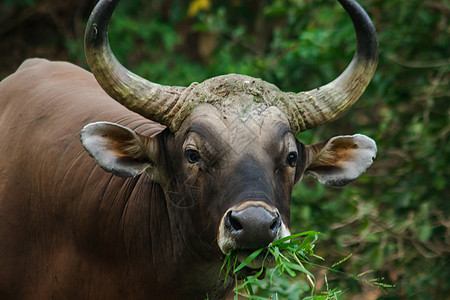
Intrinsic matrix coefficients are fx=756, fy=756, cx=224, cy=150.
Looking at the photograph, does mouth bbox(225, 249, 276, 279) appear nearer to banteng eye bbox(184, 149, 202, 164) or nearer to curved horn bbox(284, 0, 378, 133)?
banteng eye bbox(184, 149, 202, 164)

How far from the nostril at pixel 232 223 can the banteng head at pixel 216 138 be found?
0.08 feet

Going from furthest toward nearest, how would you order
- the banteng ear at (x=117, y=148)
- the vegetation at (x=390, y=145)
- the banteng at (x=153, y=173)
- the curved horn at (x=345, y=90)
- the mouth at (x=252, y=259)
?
the vegetation at (x=390, y=145)
the curved horn at (x=345, y=90)
the banteng ear at (x=117, y=148)
the banteng at (x=153, y=173)
the mouth at (x=252, y=259)

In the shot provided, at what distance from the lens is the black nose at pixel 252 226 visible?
3695mm

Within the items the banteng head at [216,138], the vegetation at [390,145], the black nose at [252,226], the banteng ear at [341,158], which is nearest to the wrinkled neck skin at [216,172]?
the banteng head at [216,138]

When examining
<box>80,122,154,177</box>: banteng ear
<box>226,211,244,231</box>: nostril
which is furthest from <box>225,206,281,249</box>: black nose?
<box>80,122,154,177</box>: banteng ear

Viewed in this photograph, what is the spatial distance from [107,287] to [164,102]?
3.91ft

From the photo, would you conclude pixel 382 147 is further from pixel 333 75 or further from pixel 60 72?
pixel 60 72

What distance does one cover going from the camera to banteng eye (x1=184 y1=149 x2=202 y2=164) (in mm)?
4203

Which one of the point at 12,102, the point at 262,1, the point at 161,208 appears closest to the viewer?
the point at 161,208

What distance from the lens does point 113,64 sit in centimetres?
430

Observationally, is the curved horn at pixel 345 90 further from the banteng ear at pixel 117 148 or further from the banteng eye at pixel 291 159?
the banteng ear at pixel 117 148

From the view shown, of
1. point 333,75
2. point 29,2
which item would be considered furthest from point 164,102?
point 29,2

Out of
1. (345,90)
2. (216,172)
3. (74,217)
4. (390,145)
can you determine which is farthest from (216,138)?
(390,145)

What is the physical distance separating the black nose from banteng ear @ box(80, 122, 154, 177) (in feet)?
2.65
